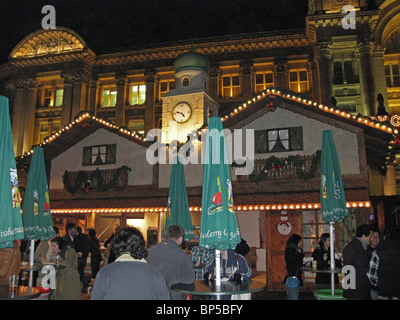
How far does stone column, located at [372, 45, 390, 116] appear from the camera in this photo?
3192cm

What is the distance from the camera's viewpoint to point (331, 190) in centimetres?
976

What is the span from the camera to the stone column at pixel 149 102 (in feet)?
125

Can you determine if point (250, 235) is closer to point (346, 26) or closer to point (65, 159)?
point (65, 159)

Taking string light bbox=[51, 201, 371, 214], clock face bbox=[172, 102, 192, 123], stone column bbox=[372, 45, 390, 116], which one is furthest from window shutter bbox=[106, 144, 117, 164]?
stone column bbox=[372, 45, 390, 116]

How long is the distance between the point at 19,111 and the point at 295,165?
33.7m

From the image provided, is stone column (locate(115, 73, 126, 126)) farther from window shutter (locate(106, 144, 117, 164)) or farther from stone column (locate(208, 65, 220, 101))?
window shutter (locate(106, 144, 117, 164))

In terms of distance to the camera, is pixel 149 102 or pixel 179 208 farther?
pixel 149 102

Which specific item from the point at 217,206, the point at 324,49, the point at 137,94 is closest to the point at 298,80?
the point at 324,49

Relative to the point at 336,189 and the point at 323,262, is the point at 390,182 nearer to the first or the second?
the point at 323,262
